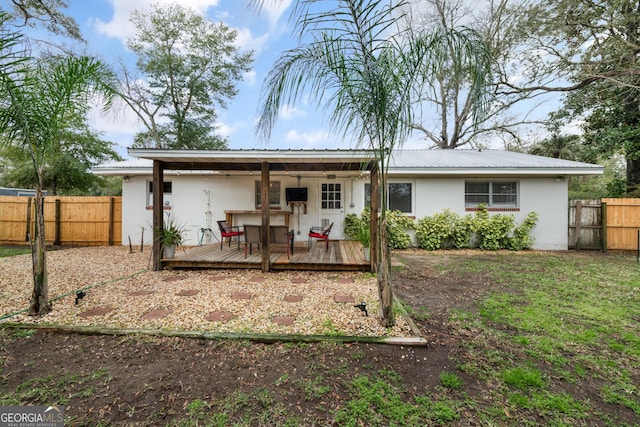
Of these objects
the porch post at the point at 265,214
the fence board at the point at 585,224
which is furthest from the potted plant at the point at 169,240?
the fence board at the point at 585,224

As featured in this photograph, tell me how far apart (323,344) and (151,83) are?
64.7ft

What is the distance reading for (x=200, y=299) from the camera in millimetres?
4074

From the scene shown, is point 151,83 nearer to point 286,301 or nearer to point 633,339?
point 286,301

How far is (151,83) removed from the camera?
1633 cm

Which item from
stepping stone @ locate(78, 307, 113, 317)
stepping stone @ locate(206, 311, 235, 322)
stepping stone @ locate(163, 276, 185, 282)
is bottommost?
stepping stone @ locate(206, 311, 235, 322)

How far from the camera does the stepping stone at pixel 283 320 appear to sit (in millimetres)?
3260

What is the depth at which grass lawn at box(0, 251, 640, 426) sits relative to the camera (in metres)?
1.90

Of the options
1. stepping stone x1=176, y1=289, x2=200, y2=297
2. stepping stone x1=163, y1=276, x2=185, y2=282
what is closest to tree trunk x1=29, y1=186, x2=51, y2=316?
stepping stone x1=176, y1=289, x2=200, y2=297

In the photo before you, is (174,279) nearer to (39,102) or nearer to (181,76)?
(39,102)

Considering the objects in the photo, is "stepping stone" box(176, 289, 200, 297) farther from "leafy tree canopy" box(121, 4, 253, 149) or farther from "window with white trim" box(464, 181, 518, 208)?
"leafy tree canopy" box(121, 4, 253, 149)

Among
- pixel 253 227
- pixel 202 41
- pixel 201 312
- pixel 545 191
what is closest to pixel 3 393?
pixel 201 312

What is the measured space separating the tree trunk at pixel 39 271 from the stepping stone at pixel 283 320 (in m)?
3.04

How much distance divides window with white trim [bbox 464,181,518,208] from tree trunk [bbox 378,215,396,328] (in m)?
7.50

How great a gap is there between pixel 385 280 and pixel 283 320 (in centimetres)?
141
